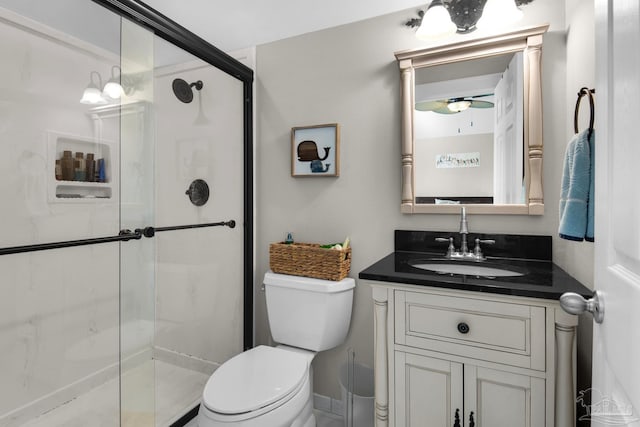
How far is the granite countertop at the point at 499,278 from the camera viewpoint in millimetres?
1064

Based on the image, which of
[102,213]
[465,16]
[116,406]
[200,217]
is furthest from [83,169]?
[465,16]

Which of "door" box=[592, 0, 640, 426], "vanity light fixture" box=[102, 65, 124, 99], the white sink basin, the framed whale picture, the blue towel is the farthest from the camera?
the framed whale picture

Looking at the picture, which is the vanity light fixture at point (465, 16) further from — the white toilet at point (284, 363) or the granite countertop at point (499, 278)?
the white toilet at point (284, 363)

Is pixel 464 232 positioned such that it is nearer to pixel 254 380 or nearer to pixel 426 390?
pixel 426 390

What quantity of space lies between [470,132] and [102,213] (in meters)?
1.61

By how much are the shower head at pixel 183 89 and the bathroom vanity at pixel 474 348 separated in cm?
122

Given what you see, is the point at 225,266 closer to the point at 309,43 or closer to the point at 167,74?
the point at 167,74

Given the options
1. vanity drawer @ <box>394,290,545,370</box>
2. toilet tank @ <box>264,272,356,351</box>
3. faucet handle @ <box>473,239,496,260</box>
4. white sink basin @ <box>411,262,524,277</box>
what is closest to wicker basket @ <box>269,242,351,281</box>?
toilet tank @ <box>264,272,356,351</box>

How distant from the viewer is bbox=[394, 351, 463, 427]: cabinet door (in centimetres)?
118

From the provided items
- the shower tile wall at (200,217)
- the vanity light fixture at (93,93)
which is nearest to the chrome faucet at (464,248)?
the shower tile wall at (200,217)

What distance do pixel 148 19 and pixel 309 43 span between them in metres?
0.86

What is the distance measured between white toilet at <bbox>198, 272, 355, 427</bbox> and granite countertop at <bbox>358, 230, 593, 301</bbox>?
40cm

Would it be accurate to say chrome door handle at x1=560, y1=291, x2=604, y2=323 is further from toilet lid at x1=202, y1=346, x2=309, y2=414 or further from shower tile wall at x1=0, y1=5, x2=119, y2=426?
shower tile wall at x1=0, y1=5, x2=119, y2=426

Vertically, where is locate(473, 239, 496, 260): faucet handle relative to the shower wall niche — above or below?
below
